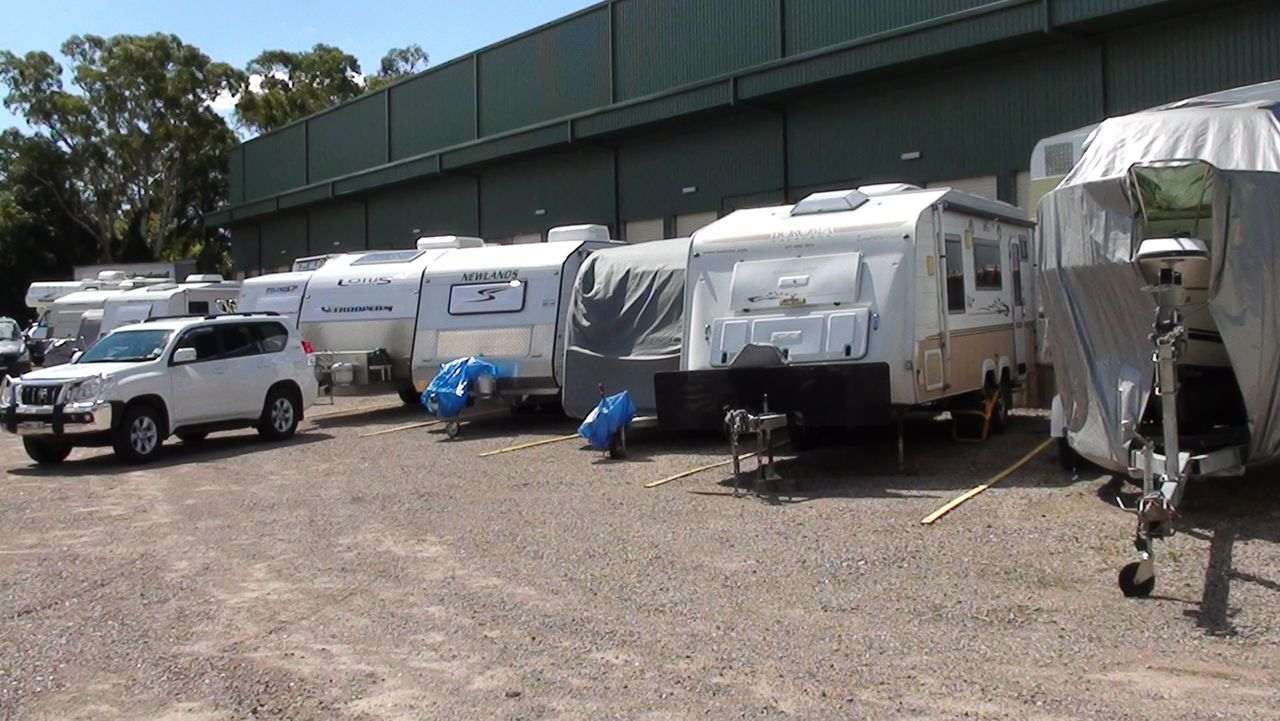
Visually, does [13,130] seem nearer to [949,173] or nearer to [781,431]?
[949,173]

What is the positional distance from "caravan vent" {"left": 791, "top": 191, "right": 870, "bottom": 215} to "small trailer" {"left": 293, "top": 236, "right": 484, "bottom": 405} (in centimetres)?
804

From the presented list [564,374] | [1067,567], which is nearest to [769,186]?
[564,374]

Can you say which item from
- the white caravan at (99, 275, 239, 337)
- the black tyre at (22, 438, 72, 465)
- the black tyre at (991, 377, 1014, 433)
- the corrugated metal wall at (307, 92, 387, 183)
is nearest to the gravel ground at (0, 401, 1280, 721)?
the black tyre at (991, 377, 1014, 433)

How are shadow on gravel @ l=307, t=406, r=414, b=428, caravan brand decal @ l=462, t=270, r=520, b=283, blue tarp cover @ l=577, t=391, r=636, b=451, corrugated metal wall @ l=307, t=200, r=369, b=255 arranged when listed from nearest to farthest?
blue tarp cover @ l=577, t=391, r=636, b=451 < caravan brand decal @ l=462, t=270, r=520, b=283 < shadow on gravel @ l=307, t=406, r=414, b=428 < corrugated metal wall @ l=307, t=200, r=369, b=255

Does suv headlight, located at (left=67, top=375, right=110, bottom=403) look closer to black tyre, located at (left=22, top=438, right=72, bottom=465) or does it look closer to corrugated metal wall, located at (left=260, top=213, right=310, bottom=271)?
black tyre, located at (left=22, top=438, right=72, bottom=465)

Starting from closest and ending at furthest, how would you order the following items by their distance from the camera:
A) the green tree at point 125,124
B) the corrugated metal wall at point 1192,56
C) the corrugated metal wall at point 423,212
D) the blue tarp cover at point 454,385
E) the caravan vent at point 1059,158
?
the caravan vent at point 1059,158, the corrugated metal wall at point 1192,56, the blue tarp cover at point 454,385, the corrugated metal wall at point 423,212, the green tree at point 125,124

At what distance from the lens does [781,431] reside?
455 inches

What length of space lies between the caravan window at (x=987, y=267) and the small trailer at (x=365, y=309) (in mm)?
8795

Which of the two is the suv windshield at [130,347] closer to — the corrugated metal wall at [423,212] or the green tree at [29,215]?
the corrugated metal wall at [423,212]

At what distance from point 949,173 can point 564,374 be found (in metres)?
7.26

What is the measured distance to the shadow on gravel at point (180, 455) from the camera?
14.8m

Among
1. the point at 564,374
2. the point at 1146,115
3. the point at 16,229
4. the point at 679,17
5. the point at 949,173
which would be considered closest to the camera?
the point at 1146,115

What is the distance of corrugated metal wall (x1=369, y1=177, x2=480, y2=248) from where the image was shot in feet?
99.2

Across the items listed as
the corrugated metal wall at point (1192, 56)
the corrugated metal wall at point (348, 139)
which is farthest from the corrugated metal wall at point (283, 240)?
the corrugated metal wall at point (1192, 56)
